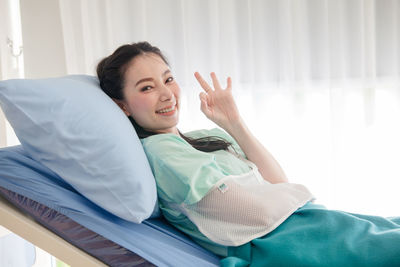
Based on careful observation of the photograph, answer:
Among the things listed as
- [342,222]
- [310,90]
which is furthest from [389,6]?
[342,222]

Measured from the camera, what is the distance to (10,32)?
90.0 inches

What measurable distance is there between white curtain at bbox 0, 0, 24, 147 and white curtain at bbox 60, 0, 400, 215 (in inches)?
10.7

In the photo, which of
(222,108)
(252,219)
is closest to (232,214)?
(252,219)

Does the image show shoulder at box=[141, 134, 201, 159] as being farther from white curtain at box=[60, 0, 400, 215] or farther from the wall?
the wall

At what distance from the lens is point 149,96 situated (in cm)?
A: 138

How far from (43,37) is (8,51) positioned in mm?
295

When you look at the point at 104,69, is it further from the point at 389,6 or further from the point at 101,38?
the point at 389,6

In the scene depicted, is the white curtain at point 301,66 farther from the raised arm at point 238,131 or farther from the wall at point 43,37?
the raised arm at point 238,131

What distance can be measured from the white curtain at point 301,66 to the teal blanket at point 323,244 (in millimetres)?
1230

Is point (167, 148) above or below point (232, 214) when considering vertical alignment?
above

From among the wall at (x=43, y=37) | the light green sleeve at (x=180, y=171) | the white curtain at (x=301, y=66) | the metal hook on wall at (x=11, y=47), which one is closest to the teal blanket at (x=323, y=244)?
the light green sleeve at (x=180, y=171)

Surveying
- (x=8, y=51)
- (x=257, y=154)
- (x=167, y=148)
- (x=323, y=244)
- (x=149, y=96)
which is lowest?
(x=323, y=244)

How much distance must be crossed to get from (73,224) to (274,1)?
70.2 inches

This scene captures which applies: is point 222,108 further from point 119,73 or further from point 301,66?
point 301,66
